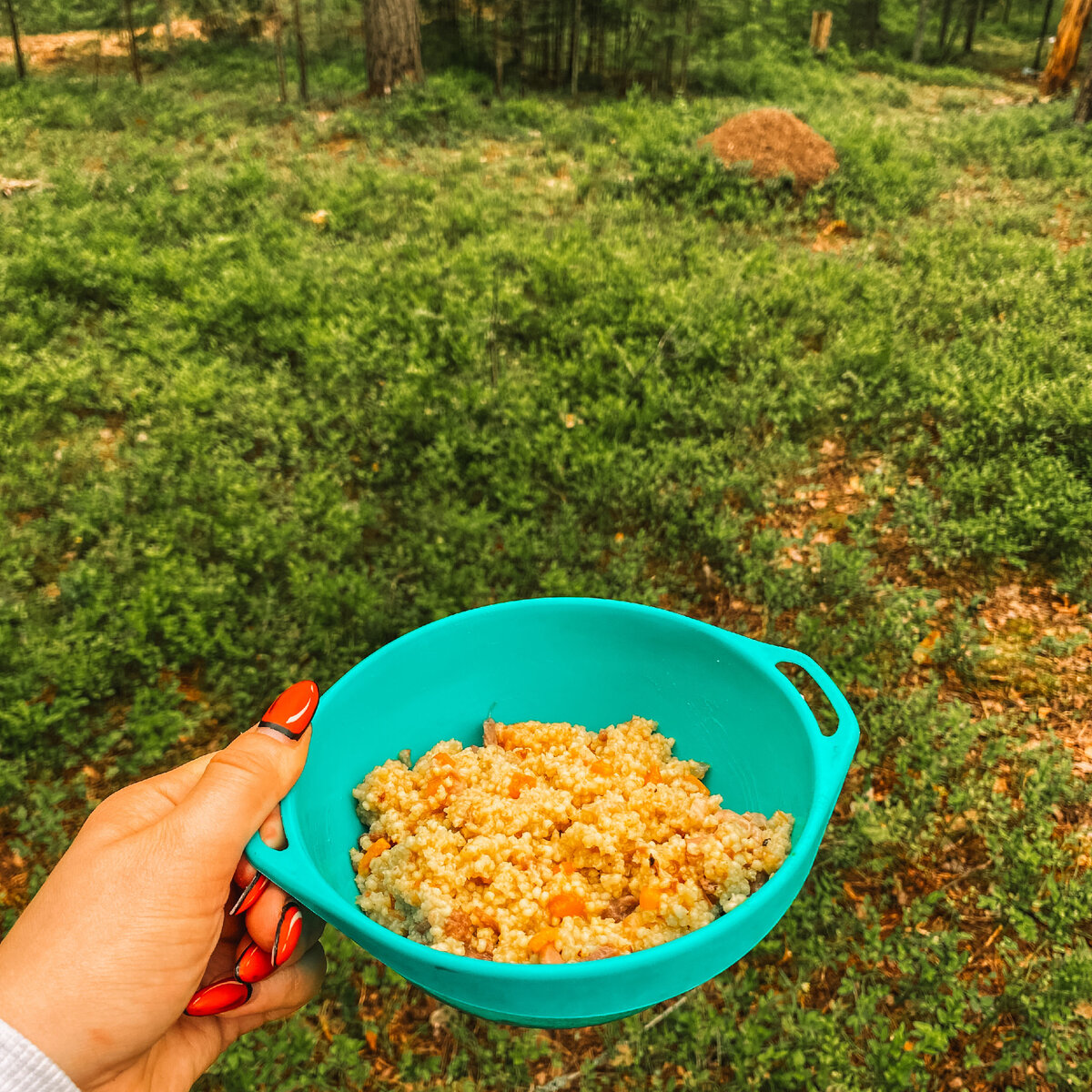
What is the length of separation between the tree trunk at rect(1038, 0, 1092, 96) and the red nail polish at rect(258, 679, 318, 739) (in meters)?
16.1

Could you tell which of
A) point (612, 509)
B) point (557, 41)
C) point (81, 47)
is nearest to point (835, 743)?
point (612, 509)

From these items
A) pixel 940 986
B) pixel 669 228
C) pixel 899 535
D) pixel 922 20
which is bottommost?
pixel 940 986

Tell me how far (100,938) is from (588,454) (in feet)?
9.71

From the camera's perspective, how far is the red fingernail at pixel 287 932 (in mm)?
1664

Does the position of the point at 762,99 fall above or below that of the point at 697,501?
above

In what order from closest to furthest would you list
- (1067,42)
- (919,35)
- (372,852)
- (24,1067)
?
(24,1067)
(372,852)
(1067,42)
(919,35)

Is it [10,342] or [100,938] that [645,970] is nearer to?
[100,938]

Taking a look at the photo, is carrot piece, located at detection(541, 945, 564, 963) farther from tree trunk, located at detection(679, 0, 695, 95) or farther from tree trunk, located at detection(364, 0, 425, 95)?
tree trunk, located at detection(679, 0, 695, 95)

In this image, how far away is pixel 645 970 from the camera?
1.42 meters

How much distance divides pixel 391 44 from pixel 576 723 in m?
9.25

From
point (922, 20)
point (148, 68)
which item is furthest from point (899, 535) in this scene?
point (922, 20)

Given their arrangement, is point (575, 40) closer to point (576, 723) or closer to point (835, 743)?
point (576, 723)

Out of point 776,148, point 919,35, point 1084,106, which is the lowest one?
point 776,148

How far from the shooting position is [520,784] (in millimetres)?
2148
